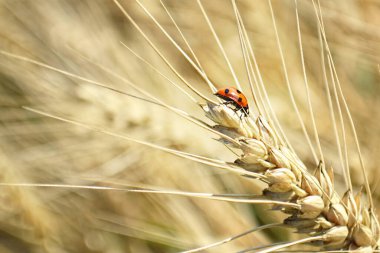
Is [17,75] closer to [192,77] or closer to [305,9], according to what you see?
[192,77]

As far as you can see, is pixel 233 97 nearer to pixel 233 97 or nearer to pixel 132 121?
pixel 233 97

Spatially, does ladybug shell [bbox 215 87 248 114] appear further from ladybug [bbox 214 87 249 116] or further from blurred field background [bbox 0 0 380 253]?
blurred field background [bbox 0 0 380 253]

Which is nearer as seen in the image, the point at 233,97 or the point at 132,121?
the point at 233,97

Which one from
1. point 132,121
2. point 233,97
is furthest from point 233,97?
point 132,121

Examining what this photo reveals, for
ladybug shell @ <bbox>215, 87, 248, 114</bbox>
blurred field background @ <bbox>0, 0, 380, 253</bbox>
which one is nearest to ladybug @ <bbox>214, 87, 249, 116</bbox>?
ladybug shell @ <bbox>215, 87, 248, 114</bbox>

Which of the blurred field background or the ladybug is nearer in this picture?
the ladybug

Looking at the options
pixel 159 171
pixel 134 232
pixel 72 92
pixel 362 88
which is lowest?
pixel 134 232

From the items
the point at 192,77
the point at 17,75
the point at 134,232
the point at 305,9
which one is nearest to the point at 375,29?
the point at 305,9

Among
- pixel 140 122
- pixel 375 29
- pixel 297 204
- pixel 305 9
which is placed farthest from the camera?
pixel 140 122
